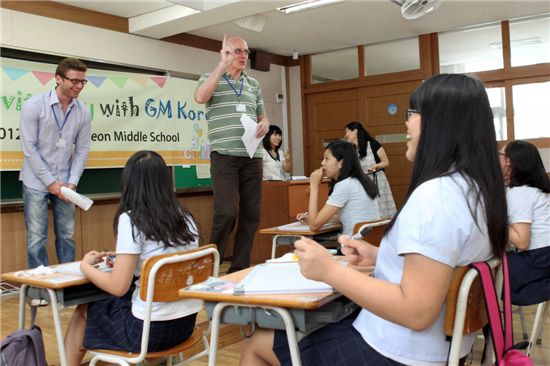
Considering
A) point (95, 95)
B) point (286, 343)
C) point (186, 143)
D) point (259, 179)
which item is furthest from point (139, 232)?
point (186, 143)

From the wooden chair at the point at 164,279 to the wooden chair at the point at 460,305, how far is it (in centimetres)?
95

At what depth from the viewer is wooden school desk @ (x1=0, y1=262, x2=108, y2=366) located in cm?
185

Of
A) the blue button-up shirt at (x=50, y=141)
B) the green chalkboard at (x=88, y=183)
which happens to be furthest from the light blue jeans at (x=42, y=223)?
the green chalkboard at (x=88, y=183)

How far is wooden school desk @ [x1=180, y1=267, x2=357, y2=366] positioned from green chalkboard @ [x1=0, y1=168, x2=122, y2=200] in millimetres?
3874

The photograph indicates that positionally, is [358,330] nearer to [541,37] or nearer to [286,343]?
[286,343]

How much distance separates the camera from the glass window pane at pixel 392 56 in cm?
703

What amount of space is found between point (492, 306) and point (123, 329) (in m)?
1.31

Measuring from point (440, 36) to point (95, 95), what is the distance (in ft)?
14.4

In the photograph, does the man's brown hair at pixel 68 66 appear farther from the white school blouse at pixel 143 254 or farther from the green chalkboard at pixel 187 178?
the green chalkboard at pixel 187 178

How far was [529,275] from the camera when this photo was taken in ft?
7.82

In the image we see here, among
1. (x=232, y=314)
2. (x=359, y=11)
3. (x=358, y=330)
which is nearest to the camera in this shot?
(x=358, y=330)

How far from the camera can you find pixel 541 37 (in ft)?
20.9

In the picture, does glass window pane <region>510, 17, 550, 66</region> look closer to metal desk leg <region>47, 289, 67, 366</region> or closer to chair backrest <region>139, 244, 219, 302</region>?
chair backrest <region>139, 244, 219, 302</region>

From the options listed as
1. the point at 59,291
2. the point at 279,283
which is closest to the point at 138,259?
the point at 59,291
